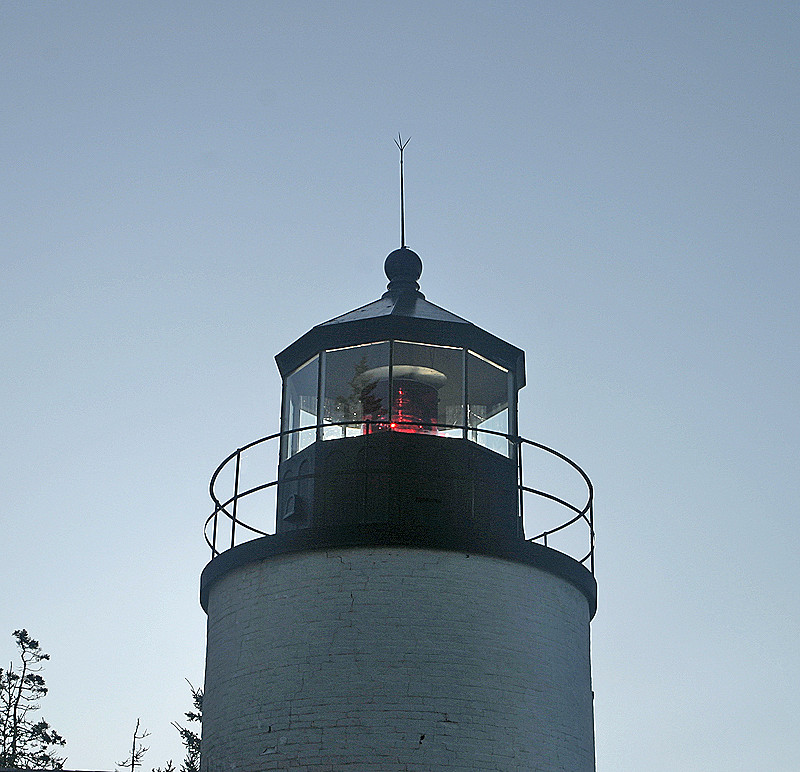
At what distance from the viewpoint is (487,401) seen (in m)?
13.7

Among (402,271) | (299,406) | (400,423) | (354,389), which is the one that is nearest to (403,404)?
(400,423)

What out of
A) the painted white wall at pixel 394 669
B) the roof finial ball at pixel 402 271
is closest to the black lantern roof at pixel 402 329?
the roof finial ball at pixel 402 271

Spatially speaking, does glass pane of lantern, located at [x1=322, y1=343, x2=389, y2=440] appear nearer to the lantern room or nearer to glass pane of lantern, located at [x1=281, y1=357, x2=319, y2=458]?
the lantern room

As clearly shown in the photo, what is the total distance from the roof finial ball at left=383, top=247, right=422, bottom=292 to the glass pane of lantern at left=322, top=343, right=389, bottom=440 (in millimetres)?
1456

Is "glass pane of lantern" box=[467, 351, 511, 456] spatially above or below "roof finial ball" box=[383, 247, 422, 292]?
below

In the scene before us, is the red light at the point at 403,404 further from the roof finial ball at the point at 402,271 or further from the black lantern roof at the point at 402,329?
the roof finial ball at the point at 402,271

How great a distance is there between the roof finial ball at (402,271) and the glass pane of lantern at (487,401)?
59.9 inches

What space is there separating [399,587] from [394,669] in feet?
2.61

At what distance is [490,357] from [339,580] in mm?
3286

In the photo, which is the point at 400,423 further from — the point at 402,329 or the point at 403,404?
the point at 402,329

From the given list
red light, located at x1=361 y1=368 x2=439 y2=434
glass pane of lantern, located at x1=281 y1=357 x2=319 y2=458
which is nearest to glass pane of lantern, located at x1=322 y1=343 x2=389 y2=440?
red light, located at x1=361 y1=368 x2=439 y2=434

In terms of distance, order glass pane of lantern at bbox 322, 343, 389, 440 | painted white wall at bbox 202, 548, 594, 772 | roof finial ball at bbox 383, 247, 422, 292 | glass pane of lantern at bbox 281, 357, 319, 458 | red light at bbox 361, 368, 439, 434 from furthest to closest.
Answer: roof finial ball at bbox 383, 247, 422, 292, glass pane of lantern at bbox 281, 357, 319, 458, glass pane of lantern at bbox 322, 343, 389, 440, red light at bbox 361, 368, 439, 434, painted white wall at bbox 202, 548, 594, 772

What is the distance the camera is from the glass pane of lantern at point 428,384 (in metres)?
13.2

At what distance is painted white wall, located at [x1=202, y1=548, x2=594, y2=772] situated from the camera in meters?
11.4
